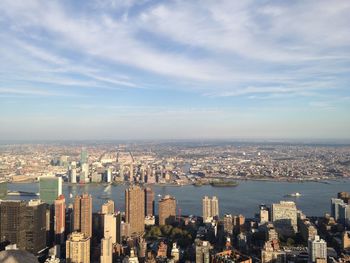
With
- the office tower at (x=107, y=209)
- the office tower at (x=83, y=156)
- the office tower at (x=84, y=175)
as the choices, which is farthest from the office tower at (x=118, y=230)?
the office tower at (x=83, y=156)

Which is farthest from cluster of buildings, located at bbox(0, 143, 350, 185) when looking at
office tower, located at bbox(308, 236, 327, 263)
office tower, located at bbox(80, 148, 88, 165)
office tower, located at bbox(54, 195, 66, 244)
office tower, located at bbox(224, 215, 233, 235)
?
office tower, located at bbox(308, 236, 327, 263)

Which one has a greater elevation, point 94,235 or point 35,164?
point 35,164

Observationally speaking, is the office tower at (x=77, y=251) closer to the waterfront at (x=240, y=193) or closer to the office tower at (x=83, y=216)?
the office tower at (x=83, y=216)

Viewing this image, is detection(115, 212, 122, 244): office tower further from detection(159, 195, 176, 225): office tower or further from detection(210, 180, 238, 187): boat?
detection(210, 180, 238, 187): boat

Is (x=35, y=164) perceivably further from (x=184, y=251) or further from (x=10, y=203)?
(x=184, y=251)

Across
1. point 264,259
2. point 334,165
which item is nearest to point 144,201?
point 264,259

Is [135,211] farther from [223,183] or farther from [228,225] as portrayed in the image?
[223,183]

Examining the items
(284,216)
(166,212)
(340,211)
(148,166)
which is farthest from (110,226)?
(148,166)
